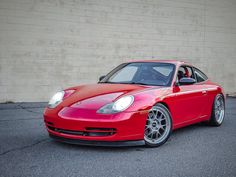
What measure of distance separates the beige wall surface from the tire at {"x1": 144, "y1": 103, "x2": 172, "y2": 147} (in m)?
6.25

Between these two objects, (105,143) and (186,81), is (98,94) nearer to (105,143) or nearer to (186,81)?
(105,143)

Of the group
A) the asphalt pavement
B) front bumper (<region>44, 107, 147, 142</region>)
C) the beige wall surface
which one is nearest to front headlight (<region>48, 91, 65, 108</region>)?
front bumper (<region>44, 107, 147, 142</region>)

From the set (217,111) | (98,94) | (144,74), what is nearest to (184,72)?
(144,74)

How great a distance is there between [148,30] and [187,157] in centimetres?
818

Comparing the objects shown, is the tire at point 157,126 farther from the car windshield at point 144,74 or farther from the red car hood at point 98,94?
the car windshield at point 144,74

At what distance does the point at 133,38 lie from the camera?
11.8m

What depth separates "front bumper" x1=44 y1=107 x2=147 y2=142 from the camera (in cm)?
443

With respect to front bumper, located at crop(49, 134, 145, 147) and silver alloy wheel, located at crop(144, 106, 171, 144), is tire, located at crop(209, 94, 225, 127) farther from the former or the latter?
front bumper, located at crop(49, 134, 145, 147)

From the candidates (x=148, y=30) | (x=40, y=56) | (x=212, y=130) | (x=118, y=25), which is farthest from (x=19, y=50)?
(x=212, y=130)

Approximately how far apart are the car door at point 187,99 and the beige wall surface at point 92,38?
5260mm

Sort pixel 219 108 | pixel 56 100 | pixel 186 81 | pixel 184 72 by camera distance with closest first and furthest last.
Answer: pixel 56 100 < pixel 186 81 < pixel 184 72 < pixel 219 108

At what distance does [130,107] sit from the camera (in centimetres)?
456

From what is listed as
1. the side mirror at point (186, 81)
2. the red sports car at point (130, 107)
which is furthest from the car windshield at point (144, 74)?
the side mirror at point (186, 81)

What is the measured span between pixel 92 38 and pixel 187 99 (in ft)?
20.0
